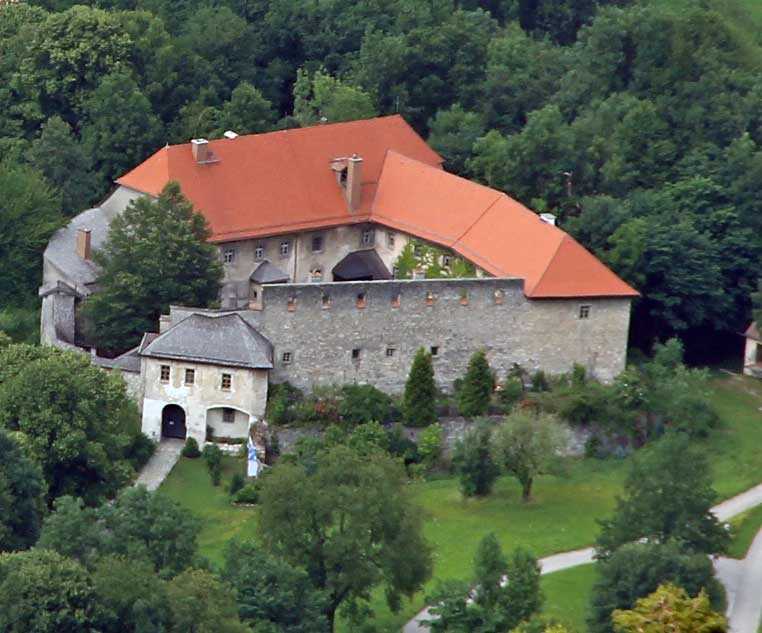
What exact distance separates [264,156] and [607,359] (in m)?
14.5

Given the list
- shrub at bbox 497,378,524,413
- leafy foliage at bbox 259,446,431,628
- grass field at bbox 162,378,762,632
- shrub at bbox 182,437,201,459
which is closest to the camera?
leafy foliage at bbox 259,446,431,628

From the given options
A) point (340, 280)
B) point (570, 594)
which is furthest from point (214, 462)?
point (570, 594)

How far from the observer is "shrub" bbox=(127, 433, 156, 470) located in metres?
93.5

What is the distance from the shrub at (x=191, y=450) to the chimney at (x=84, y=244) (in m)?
9.81

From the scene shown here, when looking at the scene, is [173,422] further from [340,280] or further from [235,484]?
[340,280]

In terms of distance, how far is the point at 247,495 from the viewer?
91.4 m

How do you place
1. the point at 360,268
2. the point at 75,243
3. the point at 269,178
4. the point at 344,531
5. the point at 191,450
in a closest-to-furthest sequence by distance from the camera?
the point at 344,531 < the point at 191,450 < the point at 75,243 < the point at 360,268 < the point at 269,178

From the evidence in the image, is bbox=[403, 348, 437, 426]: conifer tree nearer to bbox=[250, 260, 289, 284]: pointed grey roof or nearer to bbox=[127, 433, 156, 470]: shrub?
bbox=[250, 260, 289, 284]: pointed grey roof

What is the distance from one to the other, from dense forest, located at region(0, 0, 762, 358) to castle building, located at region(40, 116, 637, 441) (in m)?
3.28

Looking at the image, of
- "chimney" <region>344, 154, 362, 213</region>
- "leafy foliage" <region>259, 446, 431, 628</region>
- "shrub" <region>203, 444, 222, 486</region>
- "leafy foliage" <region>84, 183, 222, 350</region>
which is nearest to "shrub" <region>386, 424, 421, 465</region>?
"shrub" <region>203, 444, 222, 486</region>

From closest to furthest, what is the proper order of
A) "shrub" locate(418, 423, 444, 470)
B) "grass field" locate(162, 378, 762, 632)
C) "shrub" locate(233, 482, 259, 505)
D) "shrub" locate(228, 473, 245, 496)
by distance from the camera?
"grass field" locate(162, 378, 762, 632) → "shrub" locate(233, 482, 259, 505) → "shrub" locate(228, 473, 245, 496) → "shrub" locate(418, 423, 444, 470)

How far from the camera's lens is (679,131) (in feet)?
354

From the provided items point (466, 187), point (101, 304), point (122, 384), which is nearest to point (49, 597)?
point (122, 384)

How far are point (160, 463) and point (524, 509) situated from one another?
11436mm
